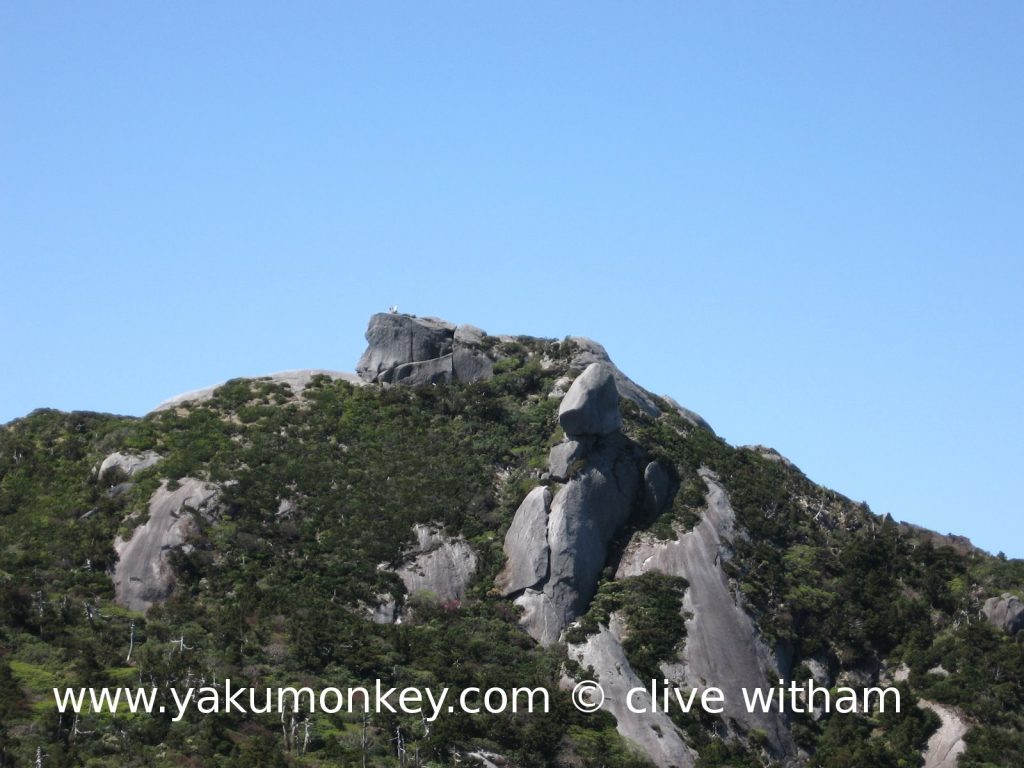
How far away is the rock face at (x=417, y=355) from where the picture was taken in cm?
10931

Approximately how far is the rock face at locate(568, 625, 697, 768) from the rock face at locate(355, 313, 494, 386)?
2680 cm

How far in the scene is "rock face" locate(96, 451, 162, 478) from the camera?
9662cm

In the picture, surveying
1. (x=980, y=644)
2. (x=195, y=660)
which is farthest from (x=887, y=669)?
(x=195, y=660)

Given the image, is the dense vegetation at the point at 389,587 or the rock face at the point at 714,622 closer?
the dense vegetation at the point at 389,587

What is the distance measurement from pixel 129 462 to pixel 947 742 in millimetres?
48764

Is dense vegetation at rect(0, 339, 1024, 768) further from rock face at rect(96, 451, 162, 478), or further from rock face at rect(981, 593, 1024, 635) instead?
rock face at rect(981, 593, 1024, 635)

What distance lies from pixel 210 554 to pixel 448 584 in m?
13.2

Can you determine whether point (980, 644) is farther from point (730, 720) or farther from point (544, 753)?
point (544, 753)

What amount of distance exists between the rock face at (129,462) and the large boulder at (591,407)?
80.0 feet

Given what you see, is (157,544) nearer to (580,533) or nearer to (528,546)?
(528,546)

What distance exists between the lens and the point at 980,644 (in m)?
89.7

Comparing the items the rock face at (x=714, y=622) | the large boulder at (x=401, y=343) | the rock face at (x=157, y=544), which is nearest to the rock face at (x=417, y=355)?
the large boulder at (x=401, y=343)

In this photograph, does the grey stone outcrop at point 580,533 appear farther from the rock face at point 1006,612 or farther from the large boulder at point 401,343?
the rock face at point 1006,612

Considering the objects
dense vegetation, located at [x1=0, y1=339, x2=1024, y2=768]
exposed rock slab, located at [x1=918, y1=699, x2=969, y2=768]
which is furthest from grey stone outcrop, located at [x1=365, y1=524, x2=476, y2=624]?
exposed rock slab, located at [x1=918, y1=699, x2=969, y2=768]
